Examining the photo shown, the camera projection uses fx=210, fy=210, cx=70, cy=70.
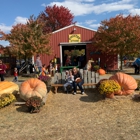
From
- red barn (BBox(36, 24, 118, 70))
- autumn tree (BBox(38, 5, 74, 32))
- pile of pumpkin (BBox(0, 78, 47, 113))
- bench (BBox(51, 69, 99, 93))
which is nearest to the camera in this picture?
pile of pumpkin (BBox(0, 78, 47, 113))

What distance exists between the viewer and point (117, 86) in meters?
7.20

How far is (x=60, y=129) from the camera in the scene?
16.4ft

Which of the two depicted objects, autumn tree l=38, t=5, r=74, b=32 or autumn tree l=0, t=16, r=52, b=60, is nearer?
autumn tree l=0, t=16, r=52, b=60

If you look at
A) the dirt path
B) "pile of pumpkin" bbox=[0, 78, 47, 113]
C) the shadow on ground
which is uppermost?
"pile of pumpkin" bbox=[0, 78, 47, 113]

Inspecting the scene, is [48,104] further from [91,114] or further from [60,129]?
[60,129]

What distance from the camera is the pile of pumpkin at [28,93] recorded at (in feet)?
20.9

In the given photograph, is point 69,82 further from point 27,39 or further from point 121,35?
point 121,35

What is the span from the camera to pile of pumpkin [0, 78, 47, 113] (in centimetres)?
636

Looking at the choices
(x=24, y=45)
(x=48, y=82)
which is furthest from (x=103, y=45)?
(x=48, y=82)

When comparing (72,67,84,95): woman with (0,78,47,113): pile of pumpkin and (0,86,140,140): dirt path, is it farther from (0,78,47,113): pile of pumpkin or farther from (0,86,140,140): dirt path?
(0,78,47,113): pile of pumpkin

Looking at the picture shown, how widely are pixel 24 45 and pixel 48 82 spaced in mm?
8256

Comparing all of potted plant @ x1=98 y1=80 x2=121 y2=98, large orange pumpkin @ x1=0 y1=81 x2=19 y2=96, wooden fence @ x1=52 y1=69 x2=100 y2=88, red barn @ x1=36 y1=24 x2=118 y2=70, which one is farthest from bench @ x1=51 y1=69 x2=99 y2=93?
red barn @ x1=36 y1=24 x2=118 y2=70

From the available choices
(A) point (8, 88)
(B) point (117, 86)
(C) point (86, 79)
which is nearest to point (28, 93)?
(A) point (8, 88)

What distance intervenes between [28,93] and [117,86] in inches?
120
